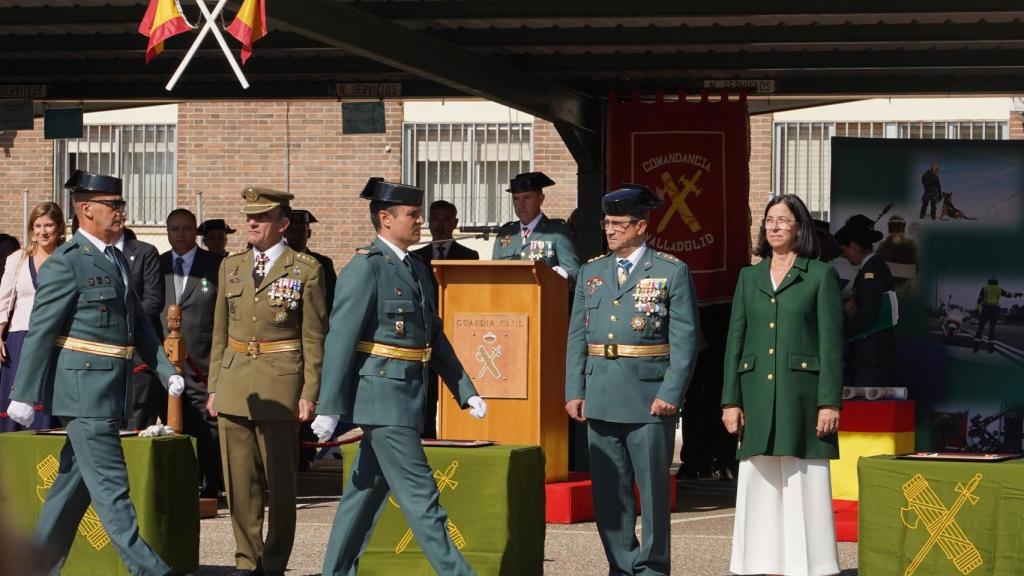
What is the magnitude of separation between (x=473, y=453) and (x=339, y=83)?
20.1ft

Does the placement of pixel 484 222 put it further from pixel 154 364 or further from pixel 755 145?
pixel 154 364

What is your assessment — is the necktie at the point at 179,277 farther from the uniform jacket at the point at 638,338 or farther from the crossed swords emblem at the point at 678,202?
the uniform jacket at the point at 638,338

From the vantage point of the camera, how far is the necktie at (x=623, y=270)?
761 centimetres

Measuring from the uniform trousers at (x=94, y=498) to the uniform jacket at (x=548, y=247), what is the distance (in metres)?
3.79

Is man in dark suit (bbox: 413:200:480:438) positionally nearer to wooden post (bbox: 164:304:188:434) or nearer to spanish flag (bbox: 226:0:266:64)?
wooden post (bbox: 164:304:188:434)

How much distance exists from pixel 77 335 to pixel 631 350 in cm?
247

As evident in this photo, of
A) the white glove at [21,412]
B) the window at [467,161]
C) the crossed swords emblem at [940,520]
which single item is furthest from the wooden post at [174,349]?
the window at [467,161]

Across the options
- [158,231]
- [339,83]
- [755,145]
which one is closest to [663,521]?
[339,83]

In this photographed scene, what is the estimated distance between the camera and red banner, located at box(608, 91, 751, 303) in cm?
1234

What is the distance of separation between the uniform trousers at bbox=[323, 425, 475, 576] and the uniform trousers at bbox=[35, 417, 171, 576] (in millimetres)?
828

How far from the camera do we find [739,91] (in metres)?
12.4

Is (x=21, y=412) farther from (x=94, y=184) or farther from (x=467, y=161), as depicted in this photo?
(x=467, y=161)

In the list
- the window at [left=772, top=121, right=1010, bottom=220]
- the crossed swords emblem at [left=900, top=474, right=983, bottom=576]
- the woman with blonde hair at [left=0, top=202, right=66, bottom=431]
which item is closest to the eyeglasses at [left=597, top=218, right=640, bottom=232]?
the crossed swords emblem at [left=900, top=474, right=983, bottom=576]

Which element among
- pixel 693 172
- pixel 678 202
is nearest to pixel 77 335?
pixel 678 202
